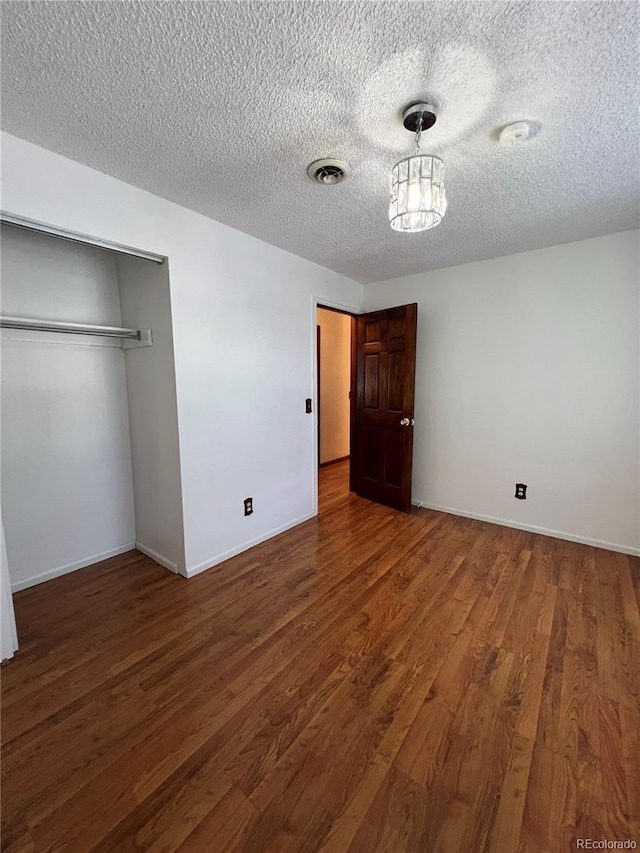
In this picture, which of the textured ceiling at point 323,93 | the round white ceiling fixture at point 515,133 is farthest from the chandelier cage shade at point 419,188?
the round white ceiling fixture at point 515,133

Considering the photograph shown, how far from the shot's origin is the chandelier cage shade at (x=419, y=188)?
1354mm

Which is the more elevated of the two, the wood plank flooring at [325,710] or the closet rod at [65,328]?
the closet rod at [65,328]

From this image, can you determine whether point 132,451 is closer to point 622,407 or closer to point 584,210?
point 584,210

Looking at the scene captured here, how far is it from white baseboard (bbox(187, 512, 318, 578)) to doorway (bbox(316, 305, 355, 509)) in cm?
157

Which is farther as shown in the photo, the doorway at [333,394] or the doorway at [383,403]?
the doorway at [333,394]

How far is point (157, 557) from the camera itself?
A: 8.44 ft

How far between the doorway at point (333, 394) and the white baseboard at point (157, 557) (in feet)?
8.29

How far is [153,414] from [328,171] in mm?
1843

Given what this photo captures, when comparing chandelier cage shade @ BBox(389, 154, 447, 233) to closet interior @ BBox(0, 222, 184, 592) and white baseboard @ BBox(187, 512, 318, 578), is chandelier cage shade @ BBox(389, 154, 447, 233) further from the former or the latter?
white baseboard @ BBox(187, 512, 318, 578)

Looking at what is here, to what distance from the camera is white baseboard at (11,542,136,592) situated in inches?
87.8

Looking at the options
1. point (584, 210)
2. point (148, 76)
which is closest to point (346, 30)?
point (148, 76)

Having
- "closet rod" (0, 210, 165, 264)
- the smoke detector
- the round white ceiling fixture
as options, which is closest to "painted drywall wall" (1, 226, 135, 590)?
"closet rod" (0, 210, 165, 264)

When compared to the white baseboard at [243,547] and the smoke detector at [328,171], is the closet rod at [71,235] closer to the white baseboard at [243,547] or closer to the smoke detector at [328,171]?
the smoke detector at [328,171]

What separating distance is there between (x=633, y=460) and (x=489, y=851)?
265cm
